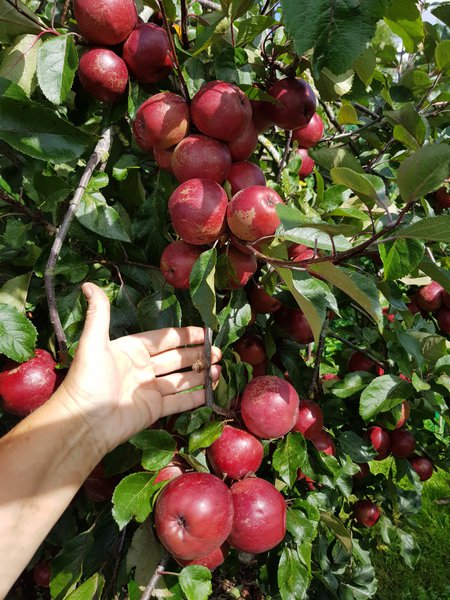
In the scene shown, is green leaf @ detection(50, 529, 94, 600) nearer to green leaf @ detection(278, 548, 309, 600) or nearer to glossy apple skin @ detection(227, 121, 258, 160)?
green leaf @ detection(278, 548, 309, 600)

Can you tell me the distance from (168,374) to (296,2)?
106cm

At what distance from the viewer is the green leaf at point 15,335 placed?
104 cm

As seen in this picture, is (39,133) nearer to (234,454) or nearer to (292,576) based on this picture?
(234,454)

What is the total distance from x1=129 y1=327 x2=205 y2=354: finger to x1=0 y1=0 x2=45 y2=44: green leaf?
2.65ft

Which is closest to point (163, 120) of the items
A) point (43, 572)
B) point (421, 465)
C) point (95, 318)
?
point (95, 318)

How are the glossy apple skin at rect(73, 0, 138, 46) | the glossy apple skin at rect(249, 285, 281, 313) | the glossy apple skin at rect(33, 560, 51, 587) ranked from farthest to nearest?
the glossy apple skin at rect(33, 560, 51, 587) < the glossy apple skin at rect(249, 285, 281, 313) < the glossy apple skin at rect(73, 0, 138, 46)

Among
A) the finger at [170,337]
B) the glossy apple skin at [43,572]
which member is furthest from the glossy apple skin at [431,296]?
the glossy apple skin at [43,572]

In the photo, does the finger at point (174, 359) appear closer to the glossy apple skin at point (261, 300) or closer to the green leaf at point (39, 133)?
the glossy apple skin at point (261, 300)

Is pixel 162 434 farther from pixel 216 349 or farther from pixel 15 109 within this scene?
pixel 15 109

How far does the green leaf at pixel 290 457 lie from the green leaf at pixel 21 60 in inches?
43.5

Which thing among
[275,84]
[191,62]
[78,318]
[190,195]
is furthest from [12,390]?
[275,84]

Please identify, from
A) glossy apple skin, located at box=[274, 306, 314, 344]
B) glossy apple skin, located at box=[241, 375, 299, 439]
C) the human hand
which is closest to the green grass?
glossy apple skin, located at box=[274, 306, 314, 344]

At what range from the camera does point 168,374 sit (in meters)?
1.41

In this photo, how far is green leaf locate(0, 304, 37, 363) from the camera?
1.04m
